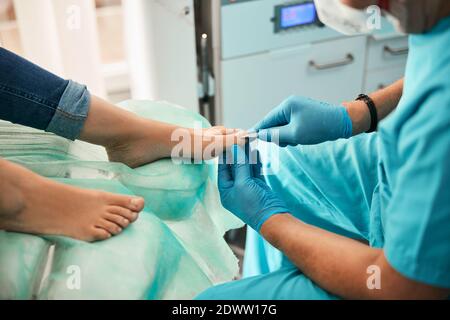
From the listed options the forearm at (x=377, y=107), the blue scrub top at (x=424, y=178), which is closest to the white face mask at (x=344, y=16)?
the blue scrub top at (x=424, y=178)

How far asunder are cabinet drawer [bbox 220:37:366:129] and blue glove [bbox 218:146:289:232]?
0.73 m

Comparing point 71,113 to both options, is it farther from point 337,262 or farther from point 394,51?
point 394,51

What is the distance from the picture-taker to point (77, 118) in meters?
1.08

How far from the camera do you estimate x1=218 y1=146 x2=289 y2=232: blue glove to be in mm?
976

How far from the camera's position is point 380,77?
198 centimetres

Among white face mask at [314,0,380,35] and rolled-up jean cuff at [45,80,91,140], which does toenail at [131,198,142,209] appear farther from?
white face mask at [314,0,380,35]

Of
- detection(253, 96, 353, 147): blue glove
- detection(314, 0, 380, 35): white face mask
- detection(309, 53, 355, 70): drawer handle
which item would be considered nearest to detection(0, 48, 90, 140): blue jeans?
detection(253, 96, 353, 147): blue glove

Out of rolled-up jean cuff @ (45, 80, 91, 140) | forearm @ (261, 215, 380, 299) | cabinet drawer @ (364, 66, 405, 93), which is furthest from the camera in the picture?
cabinet drawer @ (364, 66, 405, 93)

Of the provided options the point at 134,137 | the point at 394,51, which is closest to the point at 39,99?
the point at 134,137

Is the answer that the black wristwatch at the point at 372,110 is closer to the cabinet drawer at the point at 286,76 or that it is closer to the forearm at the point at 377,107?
the forearm at the point at 377,107

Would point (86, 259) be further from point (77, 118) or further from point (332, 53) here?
point (332, 53)

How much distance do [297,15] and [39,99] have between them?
38.4 inches

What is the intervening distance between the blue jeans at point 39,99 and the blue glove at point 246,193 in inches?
11.7

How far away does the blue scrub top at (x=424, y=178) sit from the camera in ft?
2.33
